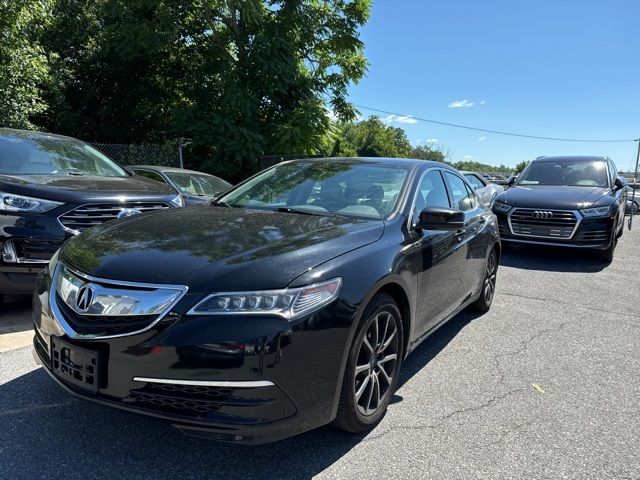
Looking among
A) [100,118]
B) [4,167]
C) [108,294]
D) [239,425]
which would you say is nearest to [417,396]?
[239,425]

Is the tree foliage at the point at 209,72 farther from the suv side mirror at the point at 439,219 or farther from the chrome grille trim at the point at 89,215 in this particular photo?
the suv side mirror at the point at 439,219

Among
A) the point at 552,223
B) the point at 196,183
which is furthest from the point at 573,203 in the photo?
the point at 196,183

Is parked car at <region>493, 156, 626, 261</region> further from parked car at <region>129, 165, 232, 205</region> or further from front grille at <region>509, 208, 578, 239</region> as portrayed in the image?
parked car at <region>129, 165, 232, 205</region>

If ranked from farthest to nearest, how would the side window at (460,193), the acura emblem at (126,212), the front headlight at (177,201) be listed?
the front headlight at (177,201) < the acura emblem at (126,212) < the side window at (460,193)

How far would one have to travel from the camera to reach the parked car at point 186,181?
7734 millimetres

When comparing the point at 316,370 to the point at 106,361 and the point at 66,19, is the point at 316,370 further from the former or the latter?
the point at 66,19

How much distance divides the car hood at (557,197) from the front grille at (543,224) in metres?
0.10

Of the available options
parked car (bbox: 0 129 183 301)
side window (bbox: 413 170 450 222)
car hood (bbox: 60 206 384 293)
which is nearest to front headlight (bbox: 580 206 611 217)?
side window (bbox: 413 170 450 222)

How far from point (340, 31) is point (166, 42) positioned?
5289 millimetres

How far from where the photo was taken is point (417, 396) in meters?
3.10

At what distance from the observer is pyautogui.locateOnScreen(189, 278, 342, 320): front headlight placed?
201 centimetres

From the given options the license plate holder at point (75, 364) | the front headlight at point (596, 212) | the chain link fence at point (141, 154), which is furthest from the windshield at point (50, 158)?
the front headlight at point (596, 212)

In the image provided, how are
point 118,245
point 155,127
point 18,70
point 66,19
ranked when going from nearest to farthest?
point 118,245 < point 18,70 < point 66,19 < point 155,127

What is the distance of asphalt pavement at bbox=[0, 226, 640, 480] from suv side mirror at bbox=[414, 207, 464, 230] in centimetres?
110
